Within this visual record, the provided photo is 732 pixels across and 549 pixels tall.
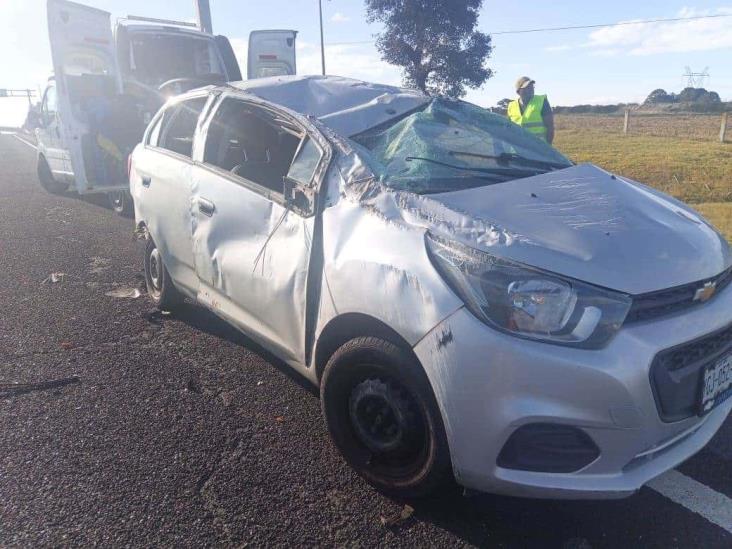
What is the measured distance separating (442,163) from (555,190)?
0.56 m

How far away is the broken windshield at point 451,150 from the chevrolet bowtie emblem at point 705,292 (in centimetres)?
106

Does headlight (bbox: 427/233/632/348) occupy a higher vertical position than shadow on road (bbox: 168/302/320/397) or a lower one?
higher

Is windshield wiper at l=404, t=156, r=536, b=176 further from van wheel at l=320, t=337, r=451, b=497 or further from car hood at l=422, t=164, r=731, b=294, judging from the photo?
van wheel at l=320, t=337, r=451, b=497

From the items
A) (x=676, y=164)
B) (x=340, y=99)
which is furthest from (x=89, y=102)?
(x=676, y=164)

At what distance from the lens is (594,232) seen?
2328mm

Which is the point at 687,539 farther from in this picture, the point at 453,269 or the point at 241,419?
the point at 241,419

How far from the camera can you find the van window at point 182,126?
416cm

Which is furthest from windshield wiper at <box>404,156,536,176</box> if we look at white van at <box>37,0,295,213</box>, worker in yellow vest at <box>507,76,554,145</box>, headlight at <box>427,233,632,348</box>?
white van at <box>37,0,295,213</box>

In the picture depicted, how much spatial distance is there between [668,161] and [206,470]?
1274 cm

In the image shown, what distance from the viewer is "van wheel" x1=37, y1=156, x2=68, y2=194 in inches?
442

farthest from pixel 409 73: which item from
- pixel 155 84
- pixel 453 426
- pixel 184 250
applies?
pixel 453 426

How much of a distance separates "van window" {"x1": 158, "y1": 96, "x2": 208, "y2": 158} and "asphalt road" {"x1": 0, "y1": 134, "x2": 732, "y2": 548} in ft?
4.47

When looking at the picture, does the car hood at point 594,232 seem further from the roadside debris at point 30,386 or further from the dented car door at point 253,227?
the roadside debris at point 30,386

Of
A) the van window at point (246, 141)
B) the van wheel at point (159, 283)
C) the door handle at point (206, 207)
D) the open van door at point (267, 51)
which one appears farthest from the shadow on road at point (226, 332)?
the open van door at point (267, 51)
